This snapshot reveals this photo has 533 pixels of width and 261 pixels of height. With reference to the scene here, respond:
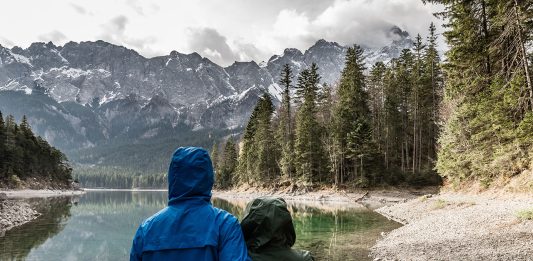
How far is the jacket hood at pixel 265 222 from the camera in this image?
11.3 feet

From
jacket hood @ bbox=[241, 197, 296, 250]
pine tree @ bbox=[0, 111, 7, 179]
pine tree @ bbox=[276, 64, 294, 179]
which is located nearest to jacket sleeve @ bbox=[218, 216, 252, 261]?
jacket hood @ bbox=[241, 197, 296, 250]

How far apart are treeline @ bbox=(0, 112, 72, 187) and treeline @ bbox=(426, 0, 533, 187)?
7519 cm

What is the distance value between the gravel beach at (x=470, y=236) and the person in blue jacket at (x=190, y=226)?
10.8 m

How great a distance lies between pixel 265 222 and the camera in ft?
11.3

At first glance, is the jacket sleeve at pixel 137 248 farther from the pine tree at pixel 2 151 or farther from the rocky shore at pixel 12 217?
the pine tree at pixel 2 151

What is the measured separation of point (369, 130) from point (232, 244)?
5490cm

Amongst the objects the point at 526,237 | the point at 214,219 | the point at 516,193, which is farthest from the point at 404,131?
the point at 214,219

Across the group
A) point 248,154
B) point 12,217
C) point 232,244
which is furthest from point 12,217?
point 248,154

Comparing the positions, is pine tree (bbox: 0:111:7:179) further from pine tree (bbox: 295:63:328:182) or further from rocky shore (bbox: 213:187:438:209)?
pine tree (bbox: 295:63:328:182)

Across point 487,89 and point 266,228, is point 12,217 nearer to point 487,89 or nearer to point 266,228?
point 266,228

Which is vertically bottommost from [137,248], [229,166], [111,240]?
[111,240]

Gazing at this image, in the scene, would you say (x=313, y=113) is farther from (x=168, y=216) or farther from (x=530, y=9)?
(x=168, y=216)

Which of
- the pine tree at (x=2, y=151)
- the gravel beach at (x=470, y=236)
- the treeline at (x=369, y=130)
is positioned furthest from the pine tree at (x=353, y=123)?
the pine tree at (x=2, y=151)

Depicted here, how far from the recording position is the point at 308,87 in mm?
68125
